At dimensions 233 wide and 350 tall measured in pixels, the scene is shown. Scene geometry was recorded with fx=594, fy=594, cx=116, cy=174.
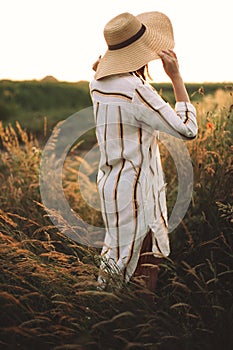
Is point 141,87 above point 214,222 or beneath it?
above

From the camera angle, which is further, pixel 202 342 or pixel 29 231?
pixel 29 231

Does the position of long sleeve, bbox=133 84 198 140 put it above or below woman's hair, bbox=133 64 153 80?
below

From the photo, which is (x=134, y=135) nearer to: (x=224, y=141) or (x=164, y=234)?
(x=164, y=234)

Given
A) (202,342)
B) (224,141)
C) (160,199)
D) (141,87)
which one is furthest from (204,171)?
(202,342)

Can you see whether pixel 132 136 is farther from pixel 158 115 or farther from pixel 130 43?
pixel 130 43

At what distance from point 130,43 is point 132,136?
47cm

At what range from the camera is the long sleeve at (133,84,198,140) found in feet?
9.02

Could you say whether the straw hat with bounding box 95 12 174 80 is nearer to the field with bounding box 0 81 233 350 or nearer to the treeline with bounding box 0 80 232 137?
the field with bounding box 0 81 233 350

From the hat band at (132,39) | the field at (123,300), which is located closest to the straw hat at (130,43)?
the hat band at (132,39)

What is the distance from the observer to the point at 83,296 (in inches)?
109

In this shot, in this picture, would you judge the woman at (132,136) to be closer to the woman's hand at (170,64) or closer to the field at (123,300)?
the woman's hand at (170,64)

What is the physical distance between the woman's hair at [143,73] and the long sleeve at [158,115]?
0.17 m

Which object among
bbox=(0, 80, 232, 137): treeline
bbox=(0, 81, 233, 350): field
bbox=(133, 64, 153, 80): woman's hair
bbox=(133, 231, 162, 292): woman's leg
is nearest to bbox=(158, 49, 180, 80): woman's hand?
bbox=(133, 64, 153, 80): woman's hair

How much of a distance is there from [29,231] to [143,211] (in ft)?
5.00
